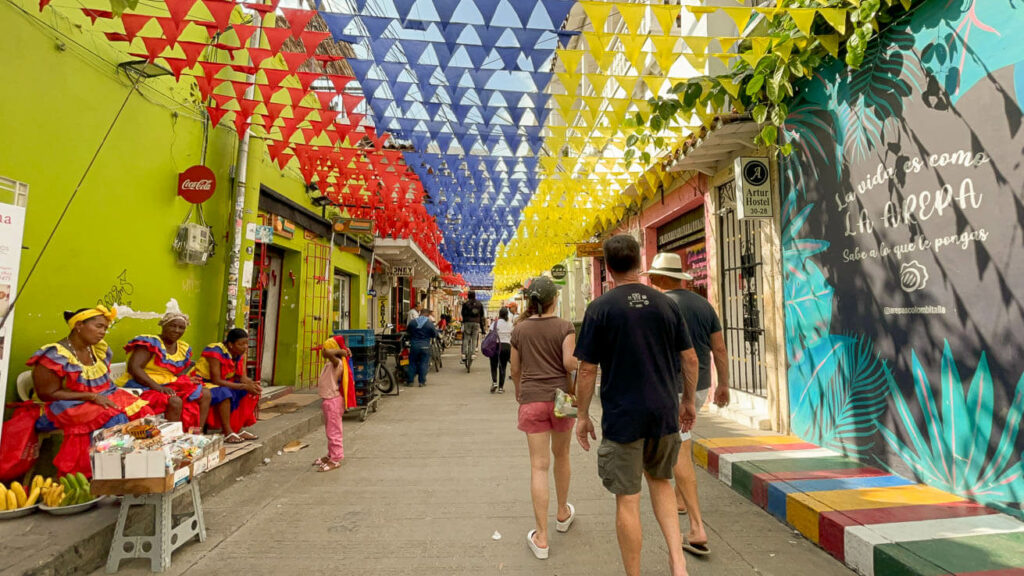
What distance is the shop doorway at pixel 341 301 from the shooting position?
40.2 feet

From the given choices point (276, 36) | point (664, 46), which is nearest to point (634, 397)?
point (664, 46)

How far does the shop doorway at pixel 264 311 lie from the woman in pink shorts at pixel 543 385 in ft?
21.7

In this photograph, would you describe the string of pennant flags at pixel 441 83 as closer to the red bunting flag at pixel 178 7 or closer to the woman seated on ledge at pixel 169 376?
the red bunting flag at pixel 178 7

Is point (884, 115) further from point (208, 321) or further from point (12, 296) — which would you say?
point (208, 321)

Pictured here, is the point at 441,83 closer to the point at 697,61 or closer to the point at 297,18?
the point at 297,18

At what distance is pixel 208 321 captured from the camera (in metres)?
6.30

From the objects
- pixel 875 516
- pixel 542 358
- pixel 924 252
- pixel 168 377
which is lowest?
pixel 875 516

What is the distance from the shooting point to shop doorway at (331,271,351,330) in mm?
12250

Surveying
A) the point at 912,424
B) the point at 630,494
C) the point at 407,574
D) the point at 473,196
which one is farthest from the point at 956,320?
the point at 473,196

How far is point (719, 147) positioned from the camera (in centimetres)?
620

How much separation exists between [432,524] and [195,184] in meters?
4.94

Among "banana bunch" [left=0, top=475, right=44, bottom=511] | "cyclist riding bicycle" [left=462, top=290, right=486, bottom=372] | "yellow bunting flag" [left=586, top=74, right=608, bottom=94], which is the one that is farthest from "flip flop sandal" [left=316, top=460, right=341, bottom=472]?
"cyclist riding bicycle" [left=462, top=290, right=486, bottom=372]

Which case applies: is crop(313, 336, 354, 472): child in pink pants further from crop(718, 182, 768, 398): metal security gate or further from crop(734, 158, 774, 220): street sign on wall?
crop(718, 182, 768, 398): metal security gate

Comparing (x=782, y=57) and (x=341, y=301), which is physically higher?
(x=782, y=57)
